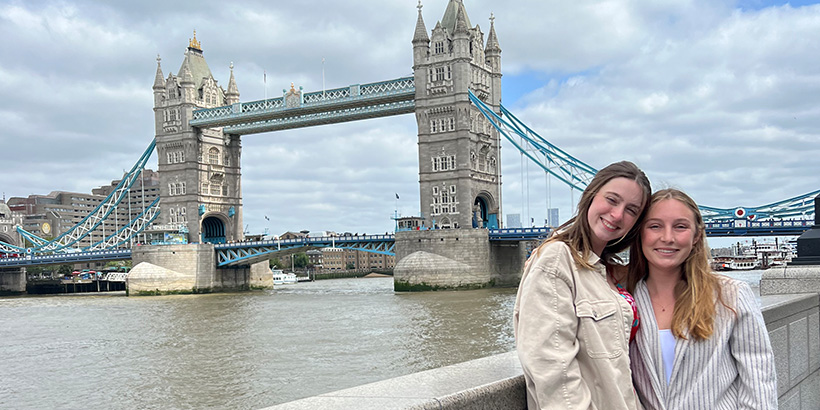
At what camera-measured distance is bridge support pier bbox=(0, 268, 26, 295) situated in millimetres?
59406

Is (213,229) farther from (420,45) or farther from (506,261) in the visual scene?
(506,261)

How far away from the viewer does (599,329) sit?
2.43 meters

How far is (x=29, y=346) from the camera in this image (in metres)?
20.8

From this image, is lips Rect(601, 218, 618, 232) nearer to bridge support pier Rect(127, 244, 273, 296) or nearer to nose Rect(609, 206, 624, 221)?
nose Rect(609, 206, 624, 221)

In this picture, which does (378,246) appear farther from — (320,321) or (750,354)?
(750,354)

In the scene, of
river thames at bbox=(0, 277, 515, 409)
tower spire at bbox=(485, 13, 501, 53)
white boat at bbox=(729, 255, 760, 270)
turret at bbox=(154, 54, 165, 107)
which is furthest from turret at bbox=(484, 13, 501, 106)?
white boat at bbox=(729, 255, 760, 270)

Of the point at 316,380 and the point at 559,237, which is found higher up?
the point at 559,237

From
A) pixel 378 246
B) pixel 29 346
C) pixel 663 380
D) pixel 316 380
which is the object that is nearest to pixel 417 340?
pixel 316 380

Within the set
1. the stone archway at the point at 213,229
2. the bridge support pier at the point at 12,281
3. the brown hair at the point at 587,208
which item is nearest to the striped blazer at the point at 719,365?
the brown hair at the point at 587,208

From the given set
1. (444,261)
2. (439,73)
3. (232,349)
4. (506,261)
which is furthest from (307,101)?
(232,349)

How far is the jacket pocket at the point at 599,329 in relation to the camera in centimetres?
241

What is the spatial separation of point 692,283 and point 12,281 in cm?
6565

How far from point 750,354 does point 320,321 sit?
22554 mm

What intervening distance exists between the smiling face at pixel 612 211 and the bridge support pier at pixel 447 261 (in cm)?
3363
